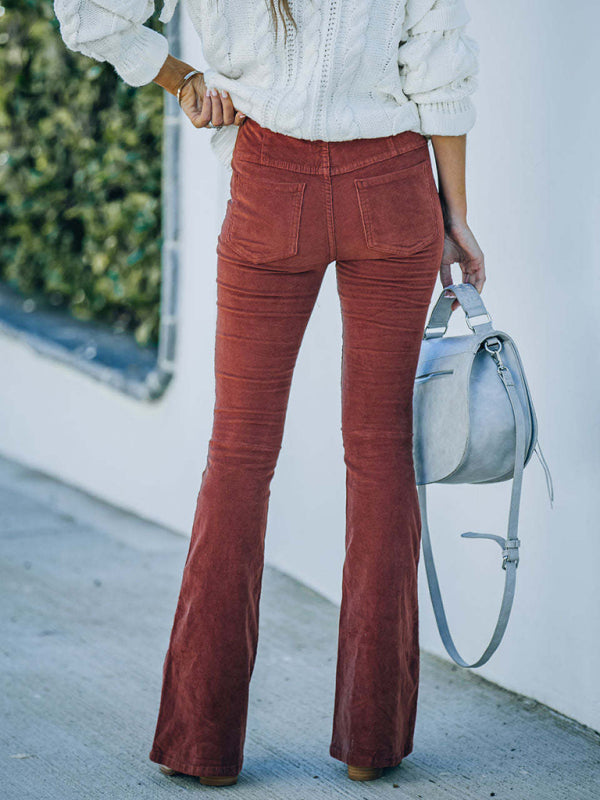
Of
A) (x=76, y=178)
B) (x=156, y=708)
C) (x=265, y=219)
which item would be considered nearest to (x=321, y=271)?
(x=265, y=219)

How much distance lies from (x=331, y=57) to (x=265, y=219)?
277mm

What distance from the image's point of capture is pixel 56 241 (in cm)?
503

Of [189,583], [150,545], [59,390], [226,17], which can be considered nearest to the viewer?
[226,17]

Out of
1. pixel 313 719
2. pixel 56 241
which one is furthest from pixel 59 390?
pixel 313 719

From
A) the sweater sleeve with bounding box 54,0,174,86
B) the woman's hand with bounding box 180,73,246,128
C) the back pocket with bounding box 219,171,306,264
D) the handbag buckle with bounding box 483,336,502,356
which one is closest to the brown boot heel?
the handbag buckle with bounding box 483,336,502,356

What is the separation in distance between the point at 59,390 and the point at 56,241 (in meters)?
0.98

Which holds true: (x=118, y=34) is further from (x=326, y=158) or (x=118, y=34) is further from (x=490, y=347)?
(x=490, y=347)

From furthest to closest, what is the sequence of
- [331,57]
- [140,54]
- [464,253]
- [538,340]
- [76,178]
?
[76,178], [538,340], [464,253], [140,54], [331,57]

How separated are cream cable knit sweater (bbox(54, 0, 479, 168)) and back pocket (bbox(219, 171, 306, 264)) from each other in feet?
0.31

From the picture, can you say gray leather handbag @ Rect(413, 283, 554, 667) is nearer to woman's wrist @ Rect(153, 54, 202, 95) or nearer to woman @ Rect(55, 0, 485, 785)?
woman @ Rect(55, 0, 485, 785)

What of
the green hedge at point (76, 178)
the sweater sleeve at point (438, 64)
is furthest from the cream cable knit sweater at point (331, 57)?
the green hedge at point (76, 178)

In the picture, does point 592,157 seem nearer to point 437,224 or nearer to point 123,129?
point 437,224

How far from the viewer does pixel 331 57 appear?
1754mm

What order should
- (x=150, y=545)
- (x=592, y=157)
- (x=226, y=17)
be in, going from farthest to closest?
(x=150, y=545), (x=592, y=157), (x=226, y=17)
